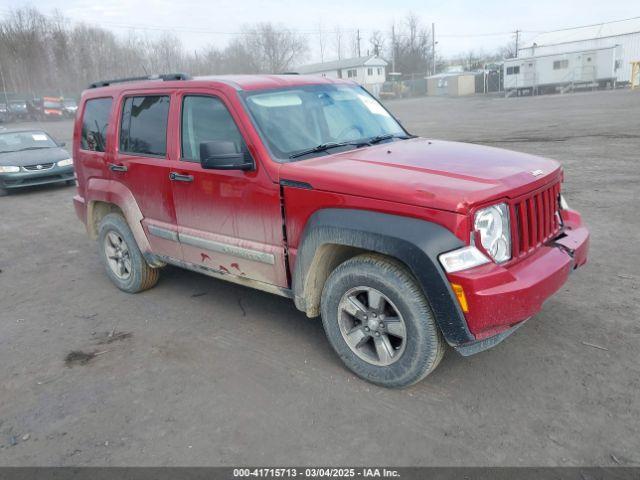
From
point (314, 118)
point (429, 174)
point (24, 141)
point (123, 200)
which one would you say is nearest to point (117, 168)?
point (123, 200)

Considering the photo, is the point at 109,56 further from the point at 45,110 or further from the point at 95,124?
the point at 95,124

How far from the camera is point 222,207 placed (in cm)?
404

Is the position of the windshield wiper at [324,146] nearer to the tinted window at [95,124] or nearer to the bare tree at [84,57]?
the tinted window at [95,124]

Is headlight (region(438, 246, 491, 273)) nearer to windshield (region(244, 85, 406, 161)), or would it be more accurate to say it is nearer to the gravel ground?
the gravel ground

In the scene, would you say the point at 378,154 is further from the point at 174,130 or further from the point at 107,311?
the point at 107,311

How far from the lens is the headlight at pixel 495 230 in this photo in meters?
2.94

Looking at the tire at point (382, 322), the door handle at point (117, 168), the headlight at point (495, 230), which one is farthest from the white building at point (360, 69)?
the headlight at point (495, 230)

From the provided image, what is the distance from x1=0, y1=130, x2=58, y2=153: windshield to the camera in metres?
12.2

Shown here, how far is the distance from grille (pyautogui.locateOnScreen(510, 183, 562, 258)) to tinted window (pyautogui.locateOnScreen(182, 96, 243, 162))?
6.51 feet

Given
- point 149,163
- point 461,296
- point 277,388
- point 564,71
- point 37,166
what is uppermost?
point 564,71

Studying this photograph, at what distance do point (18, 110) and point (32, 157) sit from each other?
37.5 meters

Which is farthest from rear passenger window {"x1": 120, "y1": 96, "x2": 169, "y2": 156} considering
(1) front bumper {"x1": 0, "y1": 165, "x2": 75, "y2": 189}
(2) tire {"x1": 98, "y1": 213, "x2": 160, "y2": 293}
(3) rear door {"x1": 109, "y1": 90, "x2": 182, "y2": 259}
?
(1) front bumper {"x1": 0, "y1": 165, "x2": 75, "y2": 189}

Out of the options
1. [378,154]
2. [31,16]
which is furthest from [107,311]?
[31,16]

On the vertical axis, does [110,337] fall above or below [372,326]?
below
